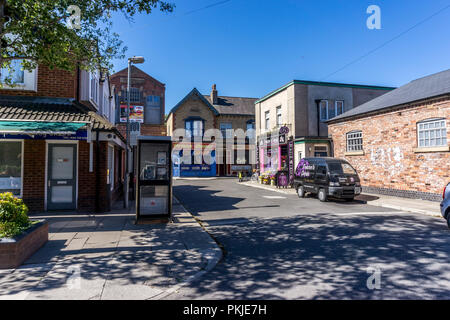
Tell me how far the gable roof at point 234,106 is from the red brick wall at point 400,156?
22282 mm

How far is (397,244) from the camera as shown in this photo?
20.2 feet

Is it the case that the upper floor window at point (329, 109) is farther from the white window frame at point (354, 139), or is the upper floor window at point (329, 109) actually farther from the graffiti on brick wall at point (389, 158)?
the graffiti on brick wall at point (389, 158)

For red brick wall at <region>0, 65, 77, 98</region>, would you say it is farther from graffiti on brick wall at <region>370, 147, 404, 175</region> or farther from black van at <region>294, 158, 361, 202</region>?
graffiti on brick wall at <region>370, 147, 404, 175</region>

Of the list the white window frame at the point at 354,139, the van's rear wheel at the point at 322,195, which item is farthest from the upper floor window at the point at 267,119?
the van's rear wheel at the point at 322,195

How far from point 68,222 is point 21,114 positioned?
375cm

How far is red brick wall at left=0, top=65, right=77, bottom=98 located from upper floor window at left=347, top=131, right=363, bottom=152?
15.6 metres

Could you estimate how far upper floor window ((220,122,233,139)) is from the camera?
123 ft

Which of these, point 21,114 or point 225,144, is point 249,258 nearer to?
point 21,114

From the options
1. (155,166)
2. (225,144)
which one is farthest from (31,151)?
(225,144)

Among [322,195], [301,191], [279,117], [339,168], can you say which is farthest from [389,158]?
[279,117]

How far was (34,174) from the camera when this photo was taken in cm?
936

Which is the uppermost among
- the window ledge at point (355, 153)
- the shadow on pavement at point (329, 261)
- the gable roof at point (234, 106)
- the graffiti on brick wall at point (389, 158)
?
the gable roof at point (234, 106)

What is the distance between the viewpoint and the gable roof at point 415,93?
12565 mm
